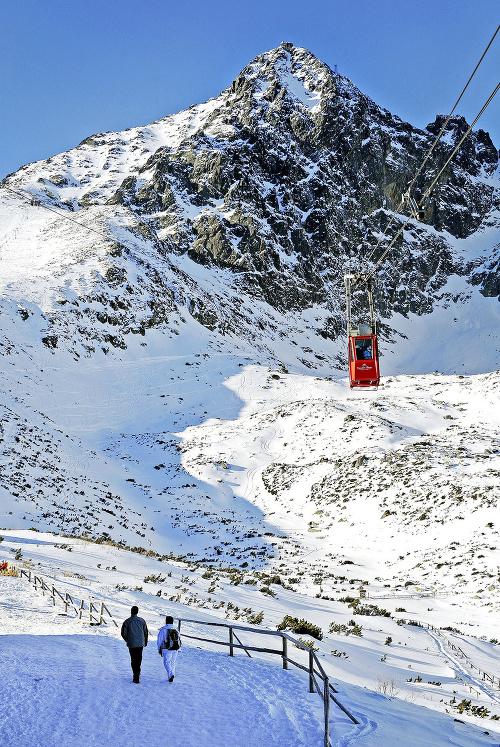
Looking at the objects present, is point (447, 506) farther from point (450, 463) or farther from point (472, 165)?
point (472, 165)

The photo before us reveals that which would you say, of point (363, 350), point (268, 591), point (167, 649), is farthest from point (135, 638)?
point (363, 350)

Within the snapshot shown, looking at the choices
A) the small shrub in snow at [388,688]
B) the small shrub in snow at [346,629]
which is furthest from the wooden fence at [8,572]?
→ the small shrub in snow at [388,688]

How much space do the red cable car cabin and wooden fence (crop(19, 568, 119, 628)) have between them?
47.6 feet

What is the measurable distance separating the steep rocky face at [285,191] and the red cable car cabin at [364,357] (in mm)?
63959

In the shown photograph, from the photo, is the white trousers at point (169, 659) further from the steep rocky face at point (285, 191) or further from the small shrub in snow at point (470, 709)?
the steep rocky face at point (285, 191)

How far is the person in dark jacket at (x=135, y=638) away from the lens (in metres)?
7.94

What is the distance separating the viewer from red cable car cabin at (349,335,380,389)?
22.7m

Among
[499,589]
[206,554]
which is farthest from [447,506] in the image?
[206,554]

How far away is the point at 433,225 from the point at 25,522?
151761 mm

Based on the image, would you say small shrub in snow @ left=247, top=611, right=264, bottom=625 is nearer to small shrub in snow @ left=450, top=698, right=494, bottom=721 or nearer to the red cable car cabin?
small shrub in snow @ left=450, top=698, right=494, bottom=721

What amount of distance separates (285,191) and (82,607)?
13613 centimetres

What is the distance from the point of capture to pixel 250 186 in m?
130

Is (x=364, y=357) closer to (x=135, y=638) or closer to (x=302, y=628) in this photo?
(x=302, y=628)

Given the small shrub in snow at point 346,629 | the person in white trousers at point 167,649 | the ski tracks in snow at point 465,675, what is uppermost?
the person in white trousers at point 167,649
